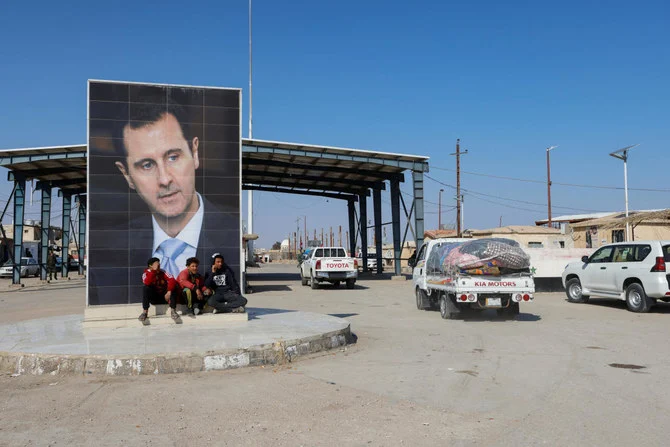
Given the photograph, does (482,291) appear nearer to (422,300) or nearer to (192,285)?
(422,300)

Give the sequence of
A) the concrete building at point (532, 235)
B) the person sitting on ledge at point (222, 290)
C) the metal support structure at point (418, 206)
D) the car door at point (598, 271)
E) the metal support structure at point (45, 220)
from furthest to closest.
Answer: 1. the concrete building at point (532, 235)
2. the metal support structure at point (45, 220)
3. the metal support structure at point (418, 206)
4. the car door at point (598, 271)
5. the person sitting on ledge at point (222, 290)

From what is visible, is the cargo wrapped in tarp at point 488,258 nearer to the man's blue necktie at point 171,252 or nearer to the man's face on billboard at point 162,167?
the man's face on billboard at point 162,167

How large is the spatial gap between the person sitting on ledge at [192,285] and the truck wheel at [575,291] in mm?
12594

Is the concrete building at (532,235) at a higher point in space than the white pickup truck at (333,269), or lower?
higher

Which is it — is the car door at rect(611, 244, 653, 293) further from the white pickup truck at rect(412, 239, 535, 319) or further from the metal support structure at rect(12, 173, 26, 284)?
the metal support structure at rect(12, 173, 26, 284)

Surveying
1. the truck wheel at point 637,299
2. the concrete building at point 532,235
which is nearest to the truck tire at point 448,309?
the truck wheel at point 637,299

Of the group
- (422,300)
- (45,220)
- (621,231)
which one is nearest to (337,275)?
(422,300)

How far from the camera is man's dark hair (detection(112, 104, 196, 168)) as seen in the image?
453 inches

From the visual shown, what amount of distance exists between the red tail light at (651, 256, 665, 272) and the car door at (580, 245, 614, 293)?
1.76 meters

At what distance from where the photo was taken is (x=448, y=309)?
13641mm

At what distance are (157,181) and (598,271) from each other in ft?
42.5

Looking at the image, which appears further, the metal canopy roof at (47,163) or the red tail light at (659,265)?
the metal canopy roof at (47,163)

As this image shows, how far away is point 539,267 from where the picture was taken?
75.8ft

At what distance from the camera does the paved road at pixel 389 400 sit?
4.95 meters
